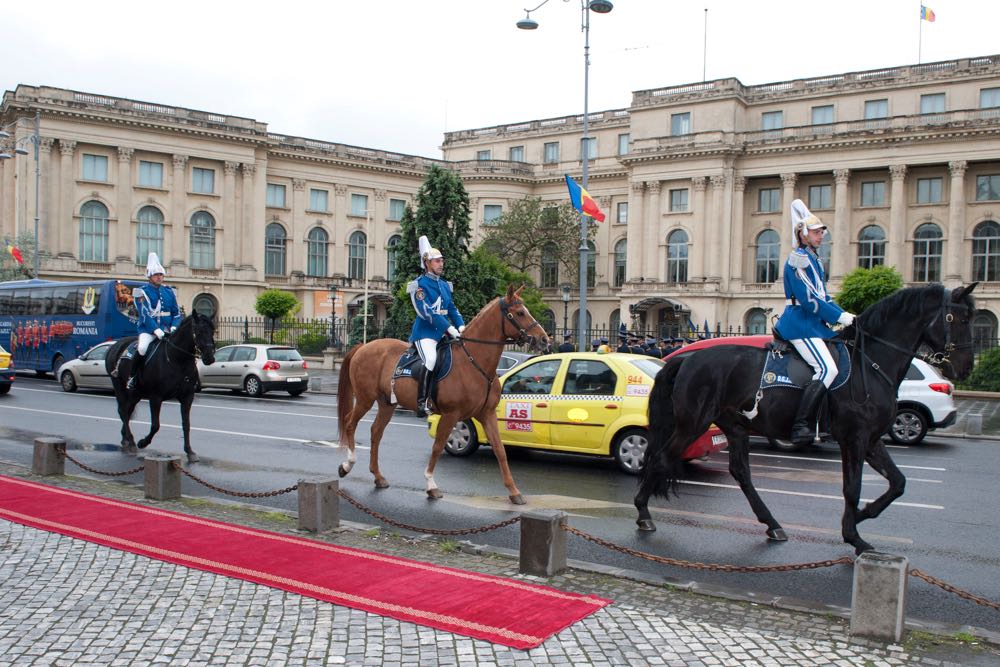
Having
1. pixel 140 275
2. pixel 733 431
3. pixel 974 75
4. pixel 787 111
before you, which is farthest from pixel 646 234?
pixel 733 431

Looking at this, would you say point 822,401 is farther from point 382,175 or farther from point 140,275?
point 382,175

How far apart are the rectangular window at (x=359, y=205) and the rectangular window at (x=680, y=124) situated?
2511 cm

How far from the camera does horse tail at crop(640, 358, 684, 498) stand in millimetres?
8625

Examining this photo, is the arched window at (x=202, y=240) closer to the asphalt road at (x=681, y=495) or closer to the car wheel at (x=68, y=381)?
the car wheel at (x=68, y=381)

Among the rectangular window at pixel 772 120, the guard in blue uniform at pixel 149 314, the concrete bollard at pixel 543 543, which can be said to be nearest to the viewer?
the concrete bollard at pixel 543 543

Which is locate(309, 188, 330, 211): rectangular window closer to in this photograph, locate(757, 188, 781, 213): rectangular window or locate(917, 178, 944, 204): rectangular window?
locate(757, 188, 781, 213): rectangular window

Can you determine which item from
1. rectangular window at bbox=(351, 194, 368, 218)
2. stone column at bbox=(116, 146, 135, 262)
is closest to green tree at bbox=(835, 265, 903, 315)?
rectangular window at bbox=(351, 194, 368, 218)

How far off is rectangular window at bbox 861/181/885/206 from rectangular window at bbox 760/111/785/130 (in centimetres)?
713

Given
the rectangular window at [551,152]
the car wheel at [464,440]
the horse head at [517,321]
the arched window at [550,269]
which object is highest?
the rectangular window at [551,152]

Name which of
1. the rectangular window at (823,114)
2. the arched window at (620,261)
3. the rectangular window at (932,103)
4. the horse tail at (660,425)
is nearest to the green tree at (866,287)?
the rectangular window at (932,103)

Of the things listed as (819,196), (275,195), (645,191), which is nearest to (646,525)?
(819,196)

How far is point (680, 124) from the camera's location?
59.9m

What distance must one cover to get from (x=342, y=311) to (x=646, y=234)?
23.6m

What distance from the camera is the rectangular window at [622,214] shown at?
66.5 meters
